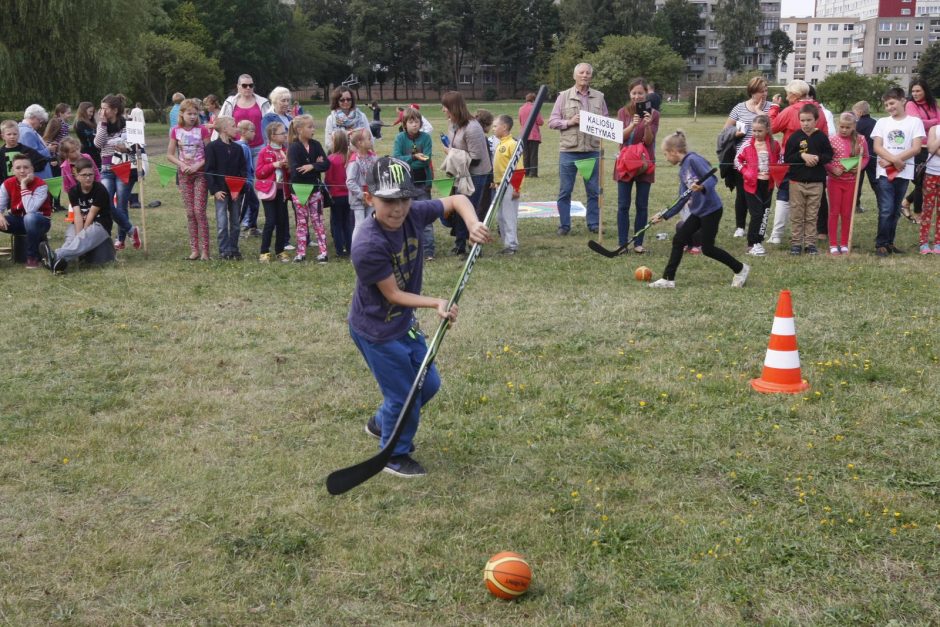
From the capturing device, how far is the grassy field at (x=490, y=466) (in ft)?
13.0

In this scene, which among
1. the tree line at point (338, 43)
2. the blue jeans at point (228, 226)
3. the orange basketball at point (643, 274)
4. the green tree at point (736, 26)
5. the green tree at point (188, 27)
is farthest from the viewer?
the green tree at point (736, 26)

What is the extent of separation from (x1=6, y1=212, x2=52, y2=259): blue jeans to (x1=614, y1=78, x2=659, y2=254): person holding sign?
24.4 feet

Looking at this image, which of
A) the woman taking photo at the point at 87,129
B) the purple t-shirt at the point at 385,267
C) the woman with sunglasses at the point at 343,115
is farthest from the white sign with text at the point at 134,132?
the purple t-shirt at the point at 385,267

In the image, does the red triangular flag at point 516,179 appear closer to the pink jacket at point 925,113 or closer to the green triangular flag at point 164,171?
the green triangular flag at point 164,171

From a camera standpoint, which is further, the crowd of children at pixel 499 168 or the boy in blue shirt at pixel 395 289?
the crowd of children at pixel 499 168

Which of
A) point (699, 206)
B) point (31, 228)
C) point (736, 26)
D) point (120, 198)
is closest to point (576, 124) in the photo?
point (699, 206)

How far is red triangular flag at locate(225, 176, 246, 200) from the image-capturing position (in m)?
11.0

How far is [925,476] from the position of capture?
16.2 feet

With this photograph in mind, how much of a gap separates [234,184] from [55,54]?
19.5m

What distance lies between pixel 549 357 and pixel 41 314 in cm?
531

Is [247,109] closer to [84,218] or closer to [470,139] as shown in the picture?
[84,218]

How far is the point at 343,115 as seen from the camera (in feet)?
40.2

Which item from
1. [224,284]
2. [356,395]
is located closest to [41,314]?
[224,284]

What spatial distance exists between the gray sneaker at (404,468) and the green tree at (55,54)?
2531 centimetres
